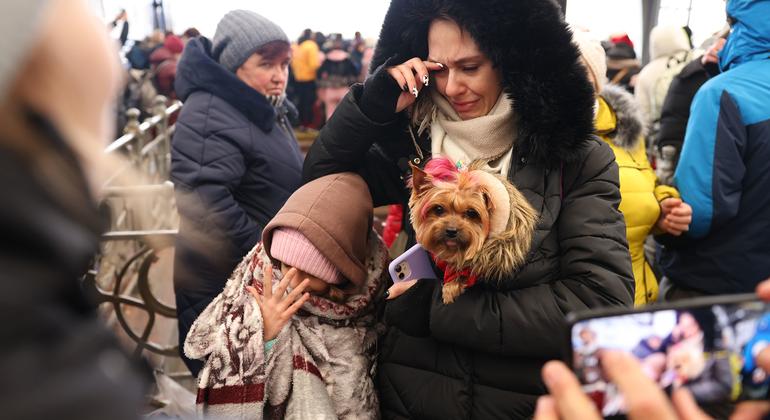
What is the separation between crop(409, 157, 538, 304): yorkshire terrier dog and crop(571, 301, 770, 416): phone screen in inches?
18.4

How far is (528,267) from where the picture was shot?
4.30ft

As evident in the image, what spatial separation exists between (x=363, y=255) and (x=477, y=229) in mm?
404

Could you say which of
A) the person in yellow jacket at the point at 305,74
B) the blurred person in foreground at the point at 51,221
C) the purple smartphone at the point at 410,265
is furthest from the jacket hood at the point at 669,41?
the person in yellow jacket at the point at 305,74

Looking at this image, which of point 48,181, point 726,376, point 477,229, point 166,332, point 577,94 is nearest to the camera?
point 48,181

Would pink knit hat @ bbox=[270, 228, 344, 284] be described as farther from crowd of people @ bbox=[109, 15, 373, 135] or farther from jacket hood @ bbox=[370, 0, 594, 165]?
crowd of people @ bbox=[109, 15, 373, 135]

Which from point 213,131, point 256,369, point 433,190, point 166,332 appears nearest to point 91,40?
point 433,190

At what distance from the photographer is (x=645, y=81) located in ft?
14.2

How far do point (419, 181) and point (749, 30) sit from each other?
56.3 inches

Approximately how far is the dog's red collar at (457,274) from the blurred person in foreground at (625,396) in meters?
0.55

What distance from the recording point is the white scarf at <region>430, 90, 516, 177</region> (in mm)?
1410

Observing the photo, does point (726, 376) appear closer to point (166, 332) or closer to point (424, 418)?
point (424, 418)

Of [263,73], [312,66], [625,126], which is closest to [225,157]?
[263,73]

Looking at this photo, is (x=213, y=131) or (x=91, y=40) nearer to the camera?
(x=91, y=40)

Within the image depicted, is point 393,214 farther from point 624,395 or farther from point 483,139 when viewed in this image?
point 624,395
